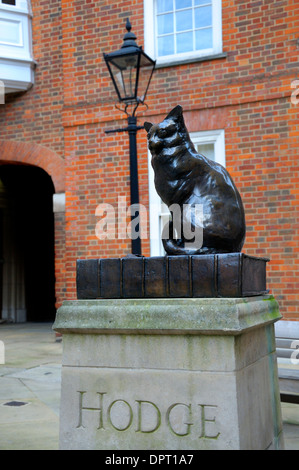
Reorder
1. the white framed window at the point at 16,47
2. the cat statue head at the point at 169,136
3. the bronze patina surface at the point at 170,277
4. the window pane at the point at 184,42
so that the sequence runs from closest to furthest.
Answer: the bronze patina surface at the point at 170,277
the cat statue head at the point at 169,136
the window pane at the point at 184,42
the white framed window at the point at 16,47

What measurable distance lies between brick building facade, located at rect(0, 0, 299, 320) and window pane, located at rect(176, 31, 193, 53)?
0.09 ft

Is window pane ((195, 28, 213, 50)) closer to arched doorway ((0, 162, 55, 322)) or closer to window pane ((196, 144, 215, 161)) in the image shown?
window pane ((196, 144, 215, 161))

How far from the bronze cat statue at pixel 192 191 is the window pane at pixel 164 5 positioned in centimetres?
660

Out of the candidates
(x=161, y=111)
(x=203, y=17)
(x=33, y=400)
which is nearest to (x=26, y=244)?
(x=161, y=111)

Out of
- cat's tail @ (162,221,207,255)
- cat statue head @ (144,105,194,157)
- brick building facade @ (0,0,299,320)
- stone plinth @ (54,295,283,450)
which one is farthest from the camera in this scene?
brick building facade @ (0,0,299,320)

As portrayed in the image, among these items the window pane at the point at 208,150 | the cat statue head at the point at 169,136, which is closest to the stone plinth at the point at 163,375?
the cat statue head at the point at 169,136

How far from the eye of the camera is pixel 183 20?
8695mm

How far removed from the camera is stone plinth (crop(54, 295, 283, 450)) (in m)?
2.34

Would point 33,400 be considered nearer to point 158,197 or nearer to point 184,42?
point 158,197

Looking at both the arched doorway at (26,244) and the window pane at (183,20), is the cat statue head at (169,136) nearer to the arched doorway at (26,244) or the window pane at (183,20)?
the window pane at (183,20)

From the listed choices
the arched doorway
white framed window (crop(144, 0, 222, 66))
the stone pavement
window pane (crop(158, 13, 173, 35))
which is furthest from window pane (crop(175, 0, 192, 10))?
the stone pavement

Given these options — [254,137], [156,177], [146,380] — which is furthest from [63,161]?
[146,380]

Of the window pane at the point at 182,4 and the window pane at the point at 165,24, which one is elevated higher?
the window pane at the point at 182,4

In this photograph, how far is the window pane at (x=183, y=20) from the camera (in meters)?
8.66
